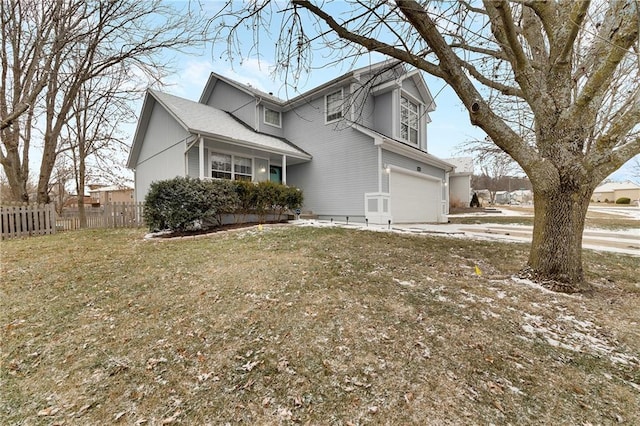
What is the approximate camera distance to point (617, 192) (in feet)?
150

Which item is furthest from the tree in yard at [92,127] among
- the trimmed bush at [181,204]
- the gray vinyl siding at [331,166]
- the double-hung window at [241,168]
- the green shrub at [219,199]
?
the gray vinyl siding at [331,166]

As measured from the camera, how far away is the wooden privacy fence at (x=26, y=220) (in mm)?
8305

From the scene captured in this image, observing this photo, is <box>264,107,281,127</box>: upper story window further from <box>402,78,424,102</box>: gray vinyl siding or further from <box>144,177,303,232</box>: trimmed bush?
<box>402,78,424,102</box>: gray vinyl siding

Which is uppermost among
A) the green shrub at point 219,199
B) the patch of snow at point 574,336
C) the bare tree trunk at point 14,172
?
the bare tree trunk at point 14,172

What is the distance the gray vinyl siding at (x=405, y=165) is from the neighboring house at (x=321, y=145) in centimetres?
4

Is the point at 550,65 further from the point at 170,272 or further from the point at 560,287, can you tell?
the point at 170,272

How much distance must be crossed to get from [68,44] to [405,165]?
12470mm

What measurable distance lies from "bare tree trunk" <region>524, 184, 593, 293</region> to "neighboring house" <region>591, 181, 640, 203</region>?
5540 cm

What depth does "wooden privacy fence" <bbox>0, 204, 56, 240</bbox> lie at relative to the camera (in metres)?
8.30

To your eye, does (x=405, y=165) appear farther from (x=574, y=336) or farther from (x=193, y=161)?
(x=574, y=336)

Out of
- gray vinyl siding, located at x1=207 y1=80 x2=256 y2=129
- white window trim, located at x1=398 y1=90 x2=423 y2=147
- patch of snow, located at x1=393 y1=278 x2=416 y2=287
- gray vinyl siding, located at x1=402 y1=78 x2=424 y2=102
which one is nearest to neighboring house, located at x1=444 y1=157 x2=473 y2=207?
white window trim, located at x1=398 y1=90 x2=423 y2=147

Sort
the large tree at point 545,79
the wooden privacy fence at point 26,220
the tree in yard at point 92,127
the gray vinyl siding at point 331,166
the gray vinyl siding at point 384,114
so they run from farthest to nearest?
the tree in yard at point 92,127 < the gray vinyl siding at point 384,114 < the gray vinyl siding at point 331,166 < the wooden privacy fence at point 26,220 < the large tree at point 545,79

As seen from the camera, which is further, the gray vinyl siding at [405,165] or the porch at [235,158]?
the gray vinyl siding at [405,165]

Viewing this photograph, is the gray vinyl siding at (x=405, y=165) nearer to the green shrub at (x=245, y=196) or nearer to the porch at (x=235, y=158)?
the porch at (x=235, y=158)
